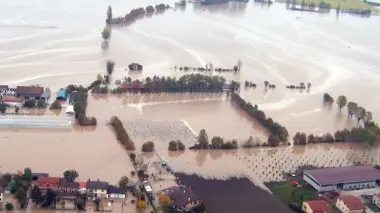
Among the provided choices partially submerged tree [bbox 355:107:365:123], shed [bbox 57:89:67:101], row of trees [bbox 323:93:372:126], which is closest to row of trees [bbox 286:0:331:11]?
row of trees [bbox 323:93:372:126]

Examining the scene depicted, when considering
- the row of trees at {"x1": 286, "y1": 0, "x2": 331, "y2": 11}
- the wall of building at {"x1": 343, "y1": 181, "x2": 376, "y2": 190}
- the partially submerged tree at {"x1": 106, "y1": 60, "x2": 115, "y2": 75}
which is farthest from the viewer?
the row of trees at {"x1": 286, "y1": 0, "x2": 331, "y2": 11}

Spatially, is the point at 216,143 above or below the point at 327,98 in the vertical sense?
below

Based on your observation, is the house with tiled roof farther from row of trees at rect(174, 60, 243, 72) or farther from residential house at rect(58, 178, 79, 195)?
row of trees at rect(174, 60, 243, 72)

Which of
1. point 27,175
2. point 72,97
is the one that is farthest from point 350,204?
point 72,97

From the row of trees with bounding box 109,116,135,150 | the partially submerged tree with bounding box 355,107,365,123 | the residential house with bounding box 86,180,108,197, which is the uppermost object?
the partially submerged tree with bounding box 355,107,365,123

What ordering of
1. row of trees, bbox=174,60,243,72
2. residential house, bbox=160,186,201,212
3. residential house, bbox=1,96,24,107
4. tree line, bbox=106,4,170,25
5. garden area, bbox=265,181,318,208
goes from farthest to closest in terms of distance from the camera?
tree line, bbox=106,4,170,25, row of trees, bbox=174,60,243,72, residential house, bbox=1,96,24,107, garden area, bbox=265,181,318,208, residential house, bbox=160,186,201,212

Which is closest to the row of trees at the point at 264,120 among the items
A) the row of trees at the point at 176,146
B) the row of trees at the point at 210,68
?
the row of trees at the point at 176,146

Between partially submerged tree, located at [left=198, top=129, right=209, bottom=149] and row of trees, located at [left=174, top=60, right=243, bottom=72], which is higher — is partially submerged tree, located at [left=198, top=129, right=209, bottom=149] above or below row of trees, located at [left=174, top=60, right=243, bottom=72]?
below

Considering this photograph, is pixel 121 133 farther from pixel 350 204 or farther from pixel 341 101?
pixel 341 101
